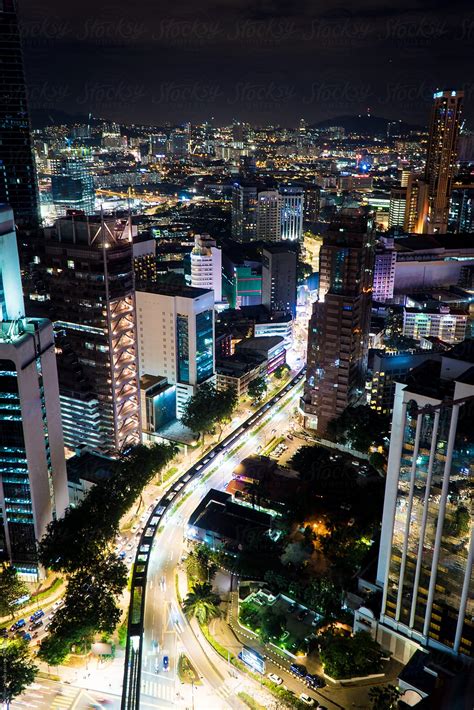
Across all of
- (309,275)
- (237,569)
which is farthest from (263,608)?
(309,275)

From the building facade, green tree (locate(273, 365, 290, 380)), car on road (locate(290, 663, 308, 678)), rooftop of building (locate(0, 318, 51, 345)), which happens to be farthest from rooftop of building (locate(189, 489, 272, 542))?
the building facade

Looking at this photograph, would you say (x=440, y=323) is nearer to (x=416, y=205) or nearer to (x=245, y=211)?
(x=245, y=211)

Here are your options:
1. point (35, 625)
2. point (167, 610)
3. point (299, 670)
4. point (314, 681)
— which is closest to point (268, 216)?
point (167, 610)

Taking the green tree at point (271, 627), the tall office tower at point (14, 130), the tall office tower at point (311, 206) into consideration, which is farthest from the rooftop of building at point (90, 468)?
the tall office tower at point (311, 206)

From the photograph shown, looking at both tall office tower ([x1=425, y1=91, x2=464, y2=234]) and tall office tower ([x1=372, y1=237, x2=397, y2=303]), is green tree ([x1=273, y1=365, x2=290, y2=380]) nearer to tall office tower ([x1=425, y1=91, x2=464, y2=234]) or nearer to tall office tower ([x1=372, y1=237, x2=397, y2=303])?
tall office tower ([x1=372, y1=237, x2=397, y2=303])

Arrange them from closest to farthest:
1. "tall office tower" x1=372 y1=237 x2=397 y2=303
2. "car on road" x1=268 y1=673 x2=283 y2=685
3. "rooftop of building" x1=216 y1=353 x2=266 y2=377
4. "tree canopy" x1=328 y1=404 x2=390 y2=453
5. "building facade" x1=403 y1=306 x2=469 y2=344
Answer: "car on road" x1=268 y1=673 x2=283 y2=685, "tree canopy" x1=328 y1=404 x2=390 y2=453, "rooftop of building" x1=216 y1=353 x2=266 y2=377, "building facade" x1=403 y1=306 x2=469 y2=344, "tall office tower" x1=372 y1=237 x2=397 y2=303

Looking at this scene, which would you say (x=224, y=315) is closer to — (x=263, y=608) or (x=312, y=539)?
(x=312, y=539)
